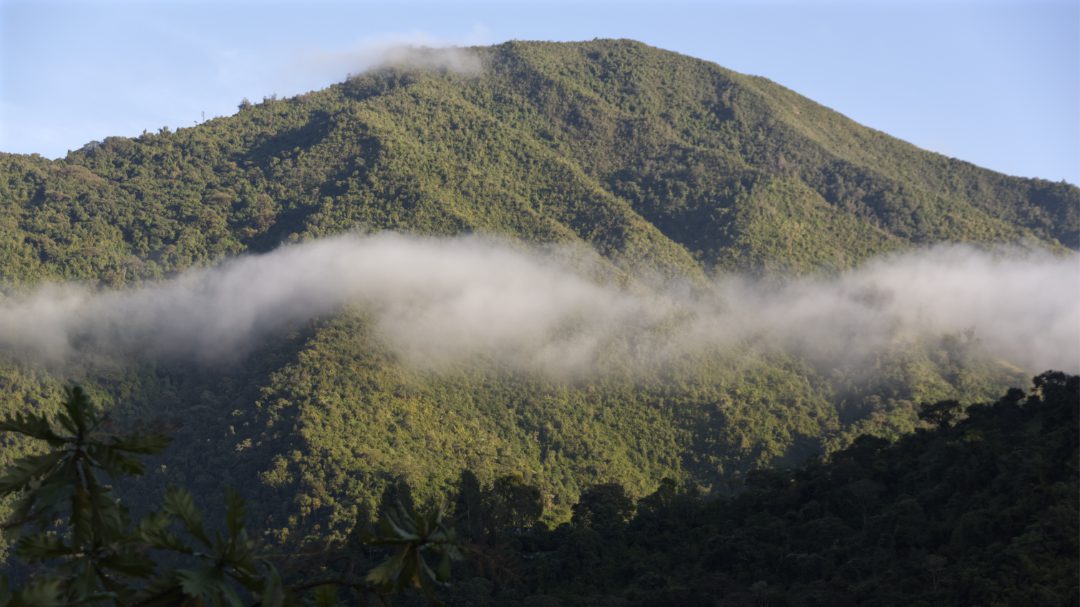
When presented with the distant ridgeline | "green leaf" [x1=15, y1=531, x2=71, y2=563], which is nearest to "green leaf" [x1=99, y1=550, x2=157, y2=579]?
"green leaf" [x1=15, y1=531, x2=71, y2=563]

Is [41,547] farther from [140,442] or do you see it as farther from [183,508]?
[183,508]

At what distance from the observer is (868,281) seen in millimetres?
123750

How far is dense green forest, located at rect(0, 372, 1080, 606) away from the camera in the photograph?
6199mm

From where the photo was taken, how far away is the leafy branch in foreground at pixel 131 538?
19.8 ft

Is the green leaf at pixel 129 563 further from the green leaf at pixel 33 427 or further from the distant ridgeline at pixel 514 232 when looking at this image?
the distant ridgeline at pixel 514 232

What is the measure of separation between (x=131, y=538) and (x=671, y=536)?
45474 mm

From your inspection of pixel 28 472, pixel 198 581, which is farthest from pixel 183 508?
pixel 28 472

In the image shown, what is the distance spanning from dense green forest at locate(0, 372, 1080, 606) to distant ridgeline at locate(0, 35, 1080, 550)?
4271 mm

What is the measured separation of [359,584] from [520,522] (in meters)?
49.4

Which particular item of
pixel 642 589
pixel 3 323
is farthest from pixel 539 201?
pixel 642 589

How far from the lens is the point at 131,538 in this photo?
6.36 meters

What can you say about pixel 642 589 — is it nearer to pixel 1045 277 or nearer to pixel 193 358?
pixel 193 358

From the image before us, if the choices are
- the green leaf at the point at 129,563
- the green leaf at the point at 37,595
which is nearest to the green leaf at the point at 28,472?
the green leaf at the point at 129,563

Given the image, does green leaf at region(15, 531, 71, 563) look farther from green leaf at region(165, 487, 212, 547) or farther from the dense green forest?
green leaf at region(165, 487, 212, 547)
